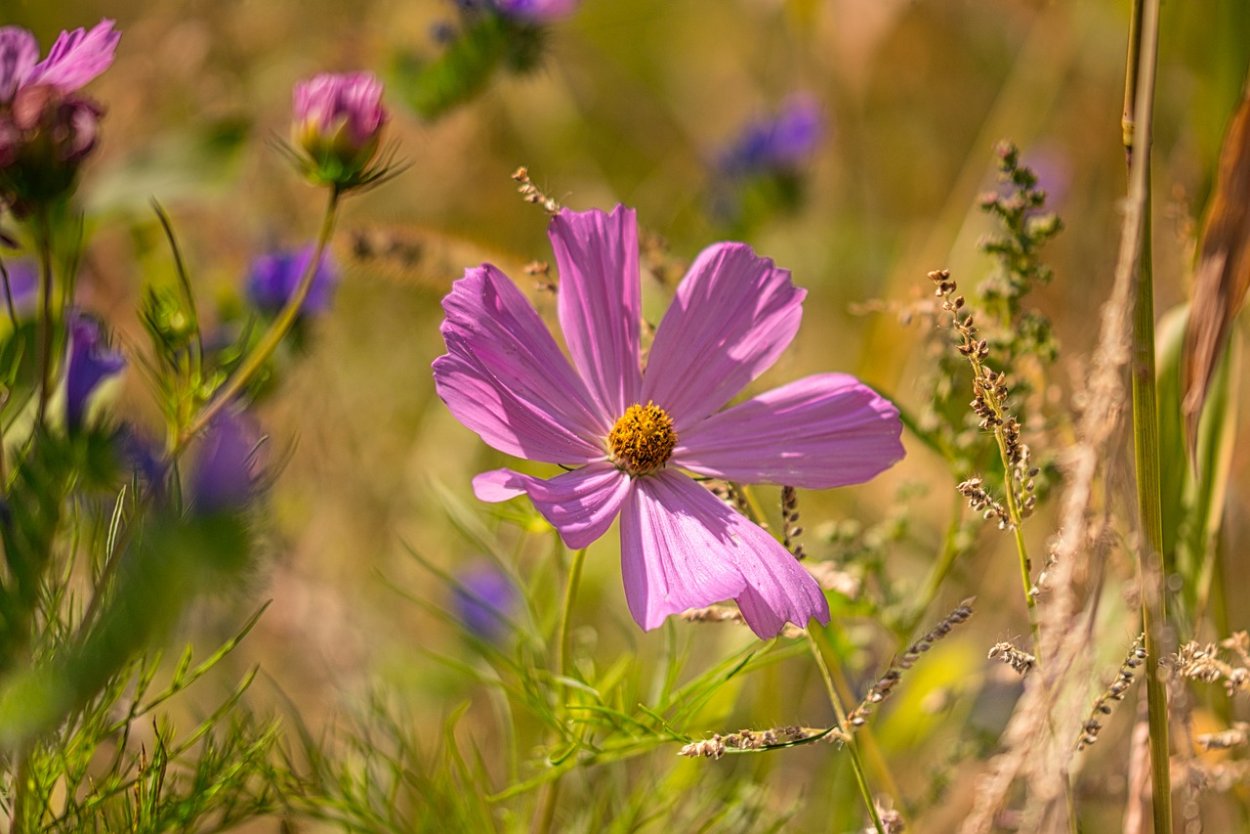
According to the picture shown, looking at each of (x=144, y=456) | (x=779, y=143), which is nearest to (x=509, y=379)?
(x=144, y=456)

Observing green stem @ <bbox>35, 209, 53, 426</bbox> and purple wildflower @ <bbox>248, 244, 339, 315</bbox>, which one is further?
purple wildflower @ <bbox>248, 244, 339, 315</bbox>

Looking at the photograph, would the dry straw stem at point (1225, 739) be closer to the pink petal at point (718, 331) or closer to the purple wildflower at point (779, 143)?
the pink petal at point (718, 331)

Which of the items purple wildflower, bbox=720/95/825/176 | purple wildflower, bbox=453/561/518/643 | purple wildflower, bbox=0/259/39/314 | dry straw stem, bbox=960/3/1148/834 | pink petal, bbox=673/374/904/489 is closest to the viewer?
dry straw stem, bbox=960/3/1148/834

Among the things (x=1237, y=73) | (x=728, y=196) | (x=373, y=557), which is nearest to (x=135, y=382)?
(x=373, y=557)

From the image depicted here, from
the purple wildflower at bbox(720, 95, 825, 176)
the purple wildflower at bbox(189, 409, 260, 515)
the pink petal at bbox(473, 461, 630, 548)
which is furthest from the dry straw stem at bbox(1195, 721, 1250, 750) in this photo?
the purple wildflower at bbox(720, 95, 825, 176)

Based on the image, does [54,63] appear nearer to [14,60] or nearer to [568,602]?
[14,60]

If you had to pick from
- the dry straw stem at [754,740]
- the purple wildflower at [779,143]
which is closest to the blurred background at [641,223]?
the purple wildflower at [779,143]

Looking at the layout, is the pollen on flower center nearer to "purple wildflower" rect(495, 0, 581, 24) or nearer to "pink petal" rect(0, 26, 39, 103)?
"pink petal" rect(0, 26, 39, 103)
